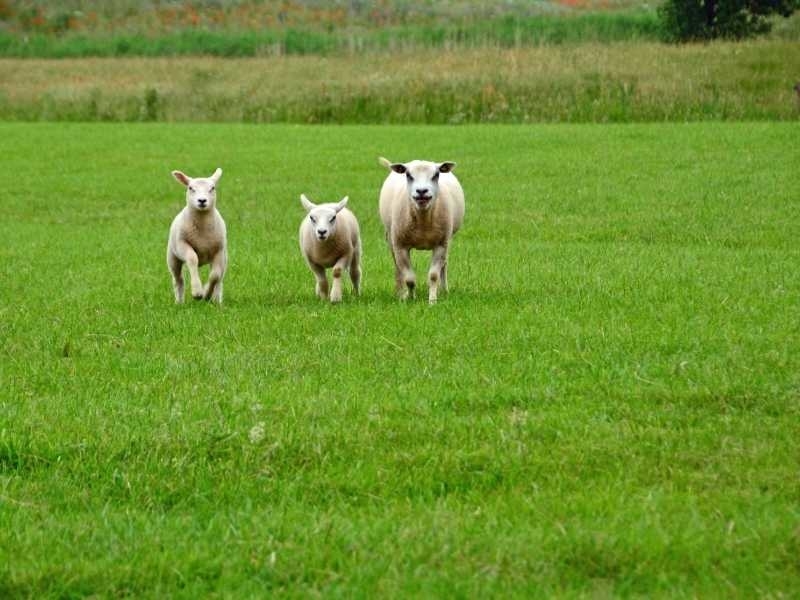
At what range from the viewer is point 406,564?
5.61m

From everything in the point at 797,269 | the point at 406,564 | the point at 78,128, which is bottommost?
the point at 78,128

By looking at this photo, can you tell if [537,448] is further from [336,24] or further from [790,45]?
[336,24]

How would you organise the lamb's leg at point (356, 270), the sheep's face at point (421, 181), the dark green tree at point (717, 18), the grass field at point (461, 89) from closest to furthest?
1. the sheep's face at point (421, 181)
2. the lamb's leg at point (356, 270)
3. the grass field at point (461, 89)
4. the dark green tree at point (717, 18)

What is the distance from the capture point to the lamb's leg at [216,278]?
1302 centimetres

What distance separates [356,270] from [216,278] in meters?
1.40

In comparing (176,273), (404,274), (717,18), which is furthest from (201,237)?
(717,18)

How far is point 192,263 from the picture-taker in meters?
12.9

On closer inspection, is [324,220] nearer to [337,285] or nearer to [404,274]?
[337,285]

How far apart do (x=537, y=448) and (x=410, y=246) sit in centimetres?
626

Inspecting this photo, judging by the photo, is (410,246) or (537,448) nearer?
(537,448)

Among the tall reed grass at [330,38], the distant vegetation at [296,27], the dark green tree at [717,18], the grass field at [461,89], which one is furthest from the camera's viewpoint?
the distant vegetation at [296,27]

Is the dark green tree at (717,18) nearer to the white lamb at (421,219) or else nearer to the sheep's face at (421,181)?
the white lamb at (421,219)

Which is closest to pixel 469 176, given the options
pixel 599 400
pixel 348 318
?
pixel 348 318

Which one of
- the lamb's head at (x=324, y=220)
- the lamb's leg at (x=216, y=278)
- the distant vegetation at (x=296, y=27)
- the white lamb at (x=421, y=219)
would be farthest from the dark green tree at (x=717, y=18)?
the lamb's leg at (x=216, y=278)
